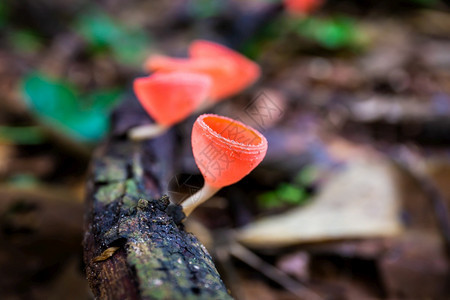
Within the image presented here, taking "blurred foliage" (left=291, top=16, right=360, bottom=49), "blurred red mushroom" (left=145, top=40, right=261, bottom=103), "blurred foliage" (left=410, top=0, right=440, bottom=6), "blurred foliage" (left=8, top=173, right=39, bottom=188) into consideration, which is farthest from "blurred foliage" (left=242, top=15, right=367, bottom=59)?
"blurred foliage" (left=8, top=173, right=39, bottom=188)

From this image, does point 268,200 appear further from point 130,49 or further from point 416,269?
point 130,49

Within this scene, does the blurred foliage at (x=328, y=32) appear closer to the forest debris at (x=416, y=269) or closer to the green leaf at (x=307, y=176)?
the green leaf at (x=307, y=176)

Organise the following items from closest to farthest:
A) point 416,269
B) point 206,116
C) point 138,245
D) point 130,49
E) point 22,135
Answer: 1. point 138,245
2. point 206,116
3. point 416,269
4. point 22,135
5. point 130,49

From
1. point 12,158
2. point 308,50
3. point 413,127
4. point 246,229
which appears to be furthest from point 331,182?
point 308,50

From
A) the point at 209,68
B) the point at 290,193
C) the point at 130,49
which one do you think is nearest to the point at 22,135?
the point at 130,49

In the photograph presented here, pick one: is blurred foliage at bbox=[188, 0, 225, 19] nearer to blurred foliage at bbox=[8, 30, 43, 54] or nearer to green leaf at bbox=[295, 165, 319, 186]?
green leaf at bbox=[295, 165, 319, 186]

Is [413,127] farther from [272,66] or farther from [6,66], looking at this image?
[6,66]
